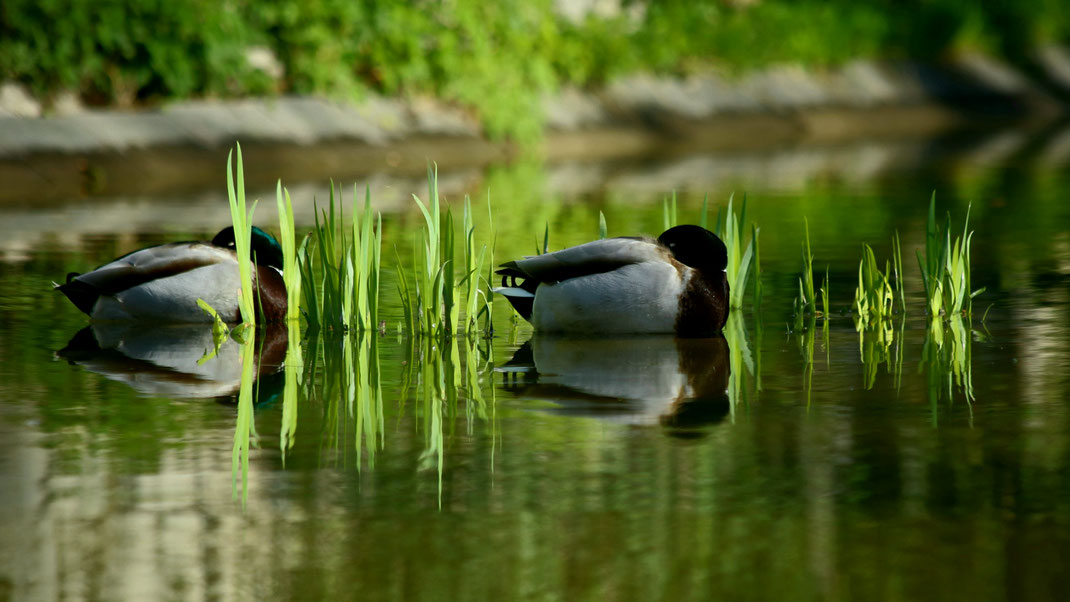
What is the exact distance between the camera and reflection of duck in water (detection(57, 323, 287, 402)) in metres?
5.82

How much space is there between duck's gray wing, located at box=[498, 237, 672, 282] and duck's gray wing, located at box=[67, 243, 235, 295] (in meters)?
1.38

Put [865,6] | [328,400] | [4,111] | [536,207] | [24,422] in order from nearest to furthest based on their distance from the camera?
[24,422] < [328,400] < [536,207] < [4,111] < [865,6]

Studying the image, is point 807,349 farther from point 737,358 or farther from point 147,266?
point 147,266

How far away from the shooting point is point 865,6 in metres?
31.8

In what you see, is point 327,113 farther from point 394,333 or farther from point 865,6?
point 865,6

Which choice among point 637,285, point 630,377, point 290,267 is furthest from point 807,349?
point 290,267

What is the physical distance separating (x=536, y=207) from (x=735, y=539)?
10.0m

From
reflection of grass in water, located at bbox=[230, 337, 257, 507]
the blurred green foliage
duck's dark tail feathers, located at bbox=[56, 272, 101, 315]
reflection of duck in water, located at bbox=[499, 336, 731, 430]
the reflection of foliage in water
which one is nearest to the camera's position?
reflection of grass in water, located at bbox=[230, 337, 257, 507]

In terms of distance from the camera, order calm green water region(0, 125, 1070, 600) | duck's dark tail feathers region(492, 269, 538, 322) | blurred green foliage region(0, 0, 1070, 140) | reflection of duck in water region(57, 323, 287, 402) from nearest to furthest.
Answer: calm green water region(0, 125, 1070, 600)
reflection of duck in water region(57, 323, 287, 402)
duck's dark tail feathers region(492, 269, 538, 322)
blurred green foliage region(0, 0, 1070, 140)

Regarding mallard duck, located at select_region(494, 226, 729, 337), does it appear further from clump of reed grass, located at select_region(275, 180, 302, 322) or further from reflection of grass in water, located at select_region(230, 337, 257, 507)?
reflection of grass in water, located at select_region(230, 337, 257, 507)

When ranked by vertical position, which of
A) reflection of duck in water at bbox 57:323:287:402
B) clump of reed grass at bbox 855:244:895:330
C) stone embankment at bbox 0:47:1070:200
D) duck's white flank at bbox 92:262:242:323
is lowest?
reflection of duck in water at bbox 57:323:287:402

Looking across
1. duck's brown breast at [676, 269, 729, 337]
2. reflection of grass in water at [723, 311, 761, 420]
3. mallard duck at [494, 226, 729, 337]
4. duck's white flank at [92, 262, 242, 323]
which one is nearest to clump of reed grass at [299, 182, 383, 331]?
duck's white flank at [92, 262, 242, 323]

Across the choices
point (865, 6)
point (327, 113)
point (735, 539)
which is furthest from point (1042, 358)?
point (865, 6)

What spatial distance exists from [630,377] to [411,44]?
47.2ft
